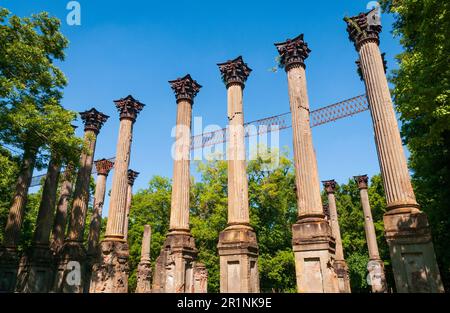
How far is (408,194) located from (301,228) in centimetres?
361

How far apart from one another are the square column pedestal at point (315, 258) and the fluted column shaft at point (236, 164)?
272cm

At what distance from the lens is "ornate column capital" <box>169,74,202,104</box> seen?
17797 millimetres

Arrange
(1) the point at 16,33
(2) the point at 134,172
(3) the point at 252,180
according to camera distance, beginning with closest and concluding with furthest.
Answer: (1) the point at 16,33, (2) the point at 134,172, (3) the point at 252,180

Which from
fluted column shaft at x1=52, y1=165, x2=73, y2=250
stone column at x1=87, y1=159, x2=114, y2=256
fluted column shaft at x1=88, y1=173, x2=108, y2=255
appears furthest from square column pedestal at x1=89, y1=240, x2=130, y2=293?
stone column at x1=87, y1=159, x2=114, y2=256

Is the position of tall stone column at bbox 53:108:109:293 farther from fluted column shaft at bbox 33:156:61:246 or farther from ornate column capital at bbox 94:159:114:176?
ornate column capital at bbox 94:159:114:176

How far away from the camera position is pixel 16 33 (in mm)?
15148

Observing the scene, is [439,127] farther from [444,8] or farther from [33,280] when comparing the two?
[33,280]

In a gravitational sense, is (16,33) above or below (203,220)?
above

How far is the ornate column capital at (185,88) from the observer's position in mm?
17797

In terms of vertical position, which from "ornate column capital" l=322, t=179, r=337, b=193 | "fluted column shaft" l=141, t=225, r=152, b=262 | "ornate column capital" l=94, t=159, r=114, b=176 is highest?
"ornate column capital" l=94, t=159, r=114, b=176

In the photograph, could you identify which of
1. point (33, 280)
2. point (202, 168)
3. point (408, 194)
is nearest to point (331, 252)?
point (408, 194)

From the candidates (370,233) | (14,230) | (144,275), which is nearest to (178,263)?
(14,230)
